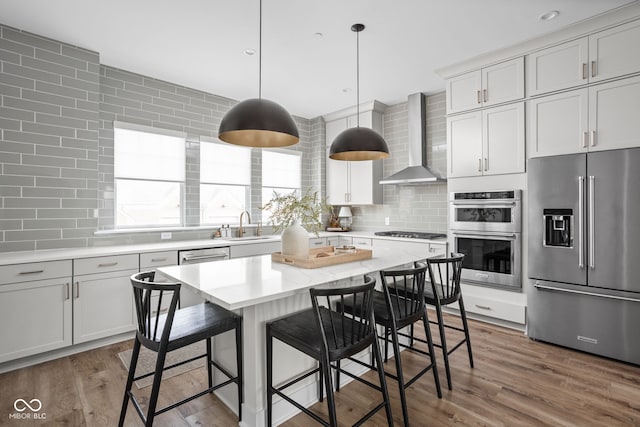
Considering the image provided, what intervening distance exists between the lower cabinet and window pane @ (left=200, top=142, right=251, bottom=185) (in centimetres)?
207

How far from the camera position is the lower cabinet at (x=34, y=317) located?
2541 millimetres

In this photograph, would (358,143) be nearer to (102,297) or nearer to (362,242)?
(362,242)

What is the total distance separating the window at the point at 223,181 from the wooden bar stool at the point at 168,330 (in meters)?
2.61

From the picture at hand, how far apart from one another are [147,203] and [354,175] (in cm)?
296

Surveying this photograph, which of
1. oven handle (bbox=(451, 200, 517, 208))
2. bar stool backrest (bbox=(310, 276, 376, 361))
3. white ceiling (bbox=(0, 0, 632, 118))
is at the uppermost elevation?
white ceiling (bbox=(0, 0, 632, 118))

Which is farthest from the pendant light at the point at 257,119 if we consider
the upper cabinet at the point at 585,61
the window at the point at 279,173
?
the window at the point at 279,173

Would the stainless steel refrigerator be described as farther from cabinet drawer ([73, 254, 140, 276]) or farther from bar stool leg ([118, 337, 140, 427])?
cabinet drawer ([73, 254, 140, 276])

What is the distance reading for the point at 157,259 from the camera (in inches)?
130

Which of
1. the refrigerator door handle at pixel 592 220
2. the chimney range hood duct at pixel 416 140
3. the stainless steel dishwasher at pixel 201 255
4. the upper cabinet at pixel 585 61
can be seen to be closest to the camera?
the upper cabinet at pixel 585 61

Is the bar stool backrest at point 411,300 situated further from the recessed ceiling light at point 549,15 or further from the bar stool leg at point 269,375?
the recessed ceiling light at point 549,15

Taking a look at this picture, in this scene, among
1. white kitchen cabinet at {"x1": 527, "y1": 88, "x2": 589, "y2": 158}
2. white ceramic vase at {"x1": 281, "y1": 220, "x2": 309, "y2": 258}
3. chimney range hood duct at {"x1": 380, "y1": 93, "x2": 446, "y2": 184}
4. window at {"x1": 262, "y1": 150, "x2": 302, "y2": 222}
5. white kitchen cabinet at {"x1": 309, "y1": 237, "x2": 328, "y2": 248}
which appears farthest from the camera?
window at {"x1": 262, "y1": 150, "x2": 302, "y2": 222}

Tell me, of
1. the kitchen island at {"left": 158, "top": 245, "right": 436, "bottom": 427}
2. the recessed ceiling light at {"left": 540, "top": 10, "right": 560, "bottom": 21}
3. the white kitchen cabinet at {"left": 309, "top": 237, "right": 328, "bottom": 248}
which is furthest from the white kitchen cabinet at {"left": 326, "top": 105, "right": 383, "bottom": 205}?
the kitchen island at {"left": 158, "top": 245, "right": 436, "bottom": 427}

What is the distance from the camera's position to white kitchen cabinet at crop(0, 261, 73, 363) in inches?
100.0

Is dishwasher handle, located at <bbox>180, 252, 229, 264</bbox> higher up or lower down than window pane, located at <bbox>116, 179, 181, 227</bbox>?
lower down
